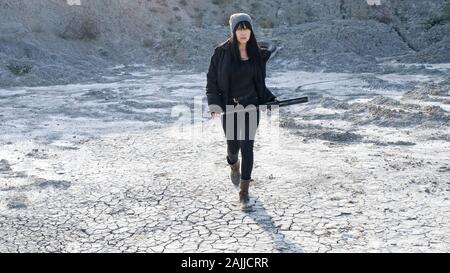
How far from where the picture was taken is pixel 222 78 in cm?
407

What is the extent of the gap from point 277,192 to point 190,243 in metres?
1.38

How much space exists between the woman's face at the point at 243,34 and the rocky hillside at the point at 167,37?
1014cm

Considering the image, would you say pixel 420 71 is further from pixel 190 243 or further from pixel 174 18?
pixel 174 18

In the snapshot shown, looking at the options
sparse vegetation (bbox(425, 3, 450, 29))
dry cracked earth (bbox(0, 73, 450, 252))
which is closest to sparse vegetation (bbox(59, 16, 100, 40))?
dry cracked earth (bbox(0, 73, 450, 252))

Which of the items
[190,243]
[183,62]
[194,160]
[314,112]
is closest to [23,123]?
[194,160]

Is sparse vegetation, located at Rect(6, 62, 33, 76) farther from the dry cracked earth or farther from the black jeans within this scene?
the black jeans

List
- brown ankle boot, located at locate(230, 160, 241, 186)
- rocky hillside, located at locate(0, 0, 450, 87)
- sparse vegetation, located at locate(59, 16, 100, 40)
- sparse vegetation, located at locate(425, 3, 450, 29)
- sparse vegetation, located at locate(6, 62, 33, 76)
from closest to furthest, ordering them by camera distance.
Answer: brown ankle boot, located at locate(230, 160, 241, 186) → sparse vegetation, located at locate(6, 62, 33, 76) → rocky hillside, located at locate(0, 0, 450, 87) → sparse vegetation, located at locate(59, 16, 100, 40) → sparse vegetation, located at locate(425, 3, 450, 29)

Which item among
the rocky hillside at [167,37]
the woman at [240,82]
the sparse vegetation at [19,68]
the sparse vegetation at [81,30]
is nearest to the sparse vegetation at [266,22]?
the rocky hillside at [167,37]

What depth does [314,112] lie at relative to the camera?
29.1 feet

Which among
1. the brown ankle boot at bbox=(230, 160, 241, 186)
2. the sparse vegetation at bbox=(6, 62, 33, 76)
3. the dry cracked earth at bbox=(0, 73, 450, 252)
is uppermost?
the sparse vegetation at bbox=(6, 62, 33, 76)

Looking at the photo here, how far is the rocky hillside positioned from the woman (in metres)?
9.87

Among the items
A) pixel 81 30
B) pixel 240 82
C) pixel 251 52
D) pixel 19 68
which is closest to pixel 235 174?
pixel 240 82

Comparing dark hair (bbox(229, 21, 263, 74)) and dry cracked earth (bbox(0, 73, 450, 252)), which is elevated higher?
dark hair (bbox(229, 21, 263, 74))

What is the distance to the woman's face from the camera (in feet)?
12.8
